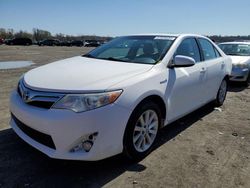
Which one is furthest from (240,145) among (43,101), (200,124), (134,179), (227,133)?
(43,101)

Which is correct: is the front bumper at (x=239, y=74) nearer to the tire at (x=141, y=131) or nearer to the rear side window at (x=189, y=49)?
the rear side window at (x=189, y=49)

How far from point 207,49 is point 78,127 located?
11.5 ft

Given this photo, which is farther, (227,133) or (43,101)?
(227,133)

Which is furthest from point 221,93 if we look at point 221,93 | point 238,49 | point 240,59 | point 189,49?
point 238,49

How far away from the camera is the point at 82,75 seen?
3.29 meters

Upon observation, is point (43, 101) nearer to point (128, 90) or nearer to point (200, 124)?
point (128, 90)

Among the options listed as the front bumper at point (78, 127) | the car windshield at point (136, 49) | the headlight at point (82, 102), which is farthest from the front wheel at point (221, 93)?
the headlight at point (82, 102)

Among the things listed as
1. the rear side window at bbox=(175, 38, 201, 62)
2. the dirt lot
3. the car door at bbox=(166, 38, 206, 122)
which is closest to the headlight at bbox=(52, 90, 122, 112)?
the dirt lot

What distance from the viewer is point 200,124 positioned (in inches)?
195

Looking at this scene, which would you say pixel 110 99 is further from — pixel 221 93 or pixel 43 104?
pixel 221 93

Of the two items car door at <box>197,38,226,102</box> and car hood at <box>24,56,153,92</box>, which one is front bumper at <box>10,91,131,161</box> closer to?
car hood at <box>24,56,153,92</box>

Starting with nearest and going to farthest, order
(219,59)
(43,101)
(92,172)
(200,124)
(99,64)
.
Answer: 1. (43,101)
2. (92,172)
3. (99,64)
4. (200,124)
5. (219,59)

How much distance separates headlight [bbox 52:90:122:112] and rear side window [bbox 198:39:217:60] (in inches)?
112

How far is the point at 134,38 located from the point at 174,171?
251cm
